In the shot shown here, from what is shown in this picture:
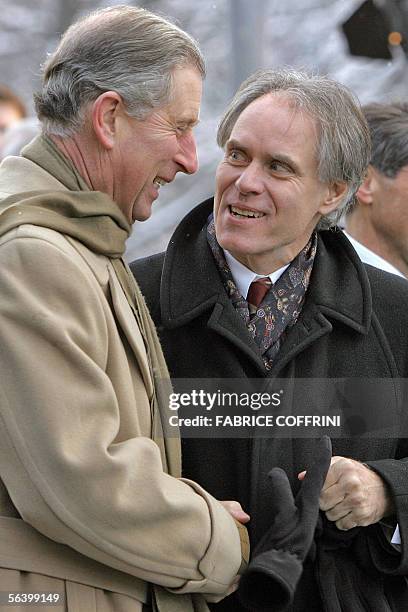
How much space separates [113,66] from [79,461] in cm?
84

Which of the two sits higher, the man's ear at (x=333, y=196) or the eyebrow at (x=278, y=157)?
the eyebrow at (x=278, y=157)

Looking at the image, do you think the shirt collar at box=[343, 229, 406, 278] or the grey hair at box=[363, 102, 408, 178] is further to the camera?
the grey hair at box=[363, 102, 408, 178]

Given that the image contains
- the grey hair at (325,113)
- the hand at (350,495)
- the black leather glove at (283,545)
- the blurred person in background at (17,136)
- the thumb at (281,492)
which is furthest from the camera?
the blurred person in background at (17,136)

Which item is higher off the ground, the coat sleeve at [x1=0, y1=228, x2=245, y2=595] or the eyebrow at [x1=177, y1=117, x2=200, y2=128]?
the eyebrow at [x1=177, y1=117, x2=200, y2=128]

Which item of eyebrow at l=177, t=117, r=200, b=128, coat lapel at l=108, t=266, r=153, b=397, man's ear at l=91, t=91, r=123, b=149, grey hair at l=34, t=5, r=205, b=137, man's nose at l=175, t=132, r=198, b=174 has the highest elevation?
grey hair at l=34, t=5, r=205, b=137

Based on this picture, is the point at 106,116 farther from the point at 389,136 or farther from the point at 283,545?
the point at 389,136

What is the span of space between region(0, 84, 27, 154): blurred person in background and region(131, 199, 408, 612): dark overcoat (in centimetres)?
385

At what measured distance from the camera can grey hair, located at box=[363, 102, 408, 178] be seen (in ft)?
12.3

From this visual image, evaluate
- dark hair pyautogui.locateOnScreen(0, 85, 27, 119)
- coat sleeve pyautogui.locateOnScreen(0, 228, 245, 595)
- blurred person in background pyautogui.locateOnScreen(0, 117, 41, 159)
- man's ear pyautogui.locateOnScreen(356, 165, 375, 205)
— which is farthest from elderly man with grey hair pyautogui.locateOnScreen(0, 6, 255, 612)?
dark hair pyautogui.locateOnScreen(0, 85, 27, 119)

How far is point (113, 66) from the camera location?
92.1 inches

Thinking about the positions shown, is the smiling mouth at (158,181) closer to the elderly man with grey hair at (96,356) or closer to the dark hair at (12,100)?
the elderly man with grey hair at (96,356)

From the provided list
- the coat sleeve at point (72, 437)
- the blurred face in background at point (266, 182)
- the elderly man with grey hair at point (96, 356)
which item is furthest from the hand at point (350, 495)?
the blurred face in background at point (266, 182)

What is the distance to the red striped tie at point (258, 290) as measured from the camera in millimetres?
2771

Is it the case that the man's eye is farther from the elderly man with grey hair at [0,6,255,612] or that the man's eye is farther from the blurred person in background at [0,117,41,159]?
the blurred person in background at [0,117,41,159]
